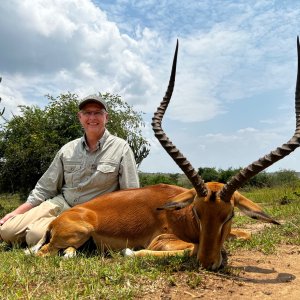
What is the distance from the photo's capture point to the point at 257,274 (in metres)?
4.61

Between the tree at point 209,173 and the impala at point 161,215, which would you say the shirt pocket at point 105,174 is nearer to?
the impala at point 161,215

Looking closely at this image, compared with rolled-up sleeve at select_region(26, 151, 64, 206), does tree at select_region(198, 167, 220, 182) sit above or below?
above

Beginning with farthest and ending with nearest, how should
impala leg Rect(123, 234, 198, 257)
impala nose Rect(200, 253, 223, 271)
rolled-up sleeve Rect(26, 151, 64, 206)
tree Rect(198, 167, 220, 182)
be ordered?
tree Rect(198, 167, 220, 182)
rolled-up sleeve Rect(26, 151, 64, 206)
impala leg Rect(123, 234, 198, 257)
impala nose Rect(200, 253, 223, 271)

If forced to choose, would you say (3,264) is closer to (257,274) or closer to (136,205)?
(136,205)

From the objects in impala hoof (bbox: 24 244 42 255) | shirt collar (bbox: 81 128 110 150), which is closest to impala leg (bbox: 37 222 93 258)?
impala hoof (bbox: 24 244 42 255)

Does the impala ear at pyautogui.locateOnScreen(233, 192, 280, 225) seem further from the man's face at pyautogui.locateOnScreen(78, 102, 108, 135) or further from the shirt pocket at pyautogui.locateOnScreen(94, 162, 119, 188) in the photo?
the man's face at pyautogui.locateOnScreen(78, 102, 108, 135)

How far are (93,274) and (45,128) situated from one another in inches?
740

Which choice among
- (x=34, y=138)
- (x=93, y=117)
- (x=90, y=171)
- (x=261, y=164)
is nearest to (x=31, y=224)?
(x=90, y=171)

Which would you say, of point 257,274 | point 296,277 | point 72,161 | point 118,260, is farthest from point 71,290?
point 72,161

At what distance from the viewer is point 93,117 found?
7.19 m

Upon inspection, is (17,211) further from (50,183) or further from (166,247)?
(166,247)

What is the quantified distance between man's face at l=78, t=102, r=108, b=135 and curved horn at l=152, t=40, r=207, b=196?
6.28 ft

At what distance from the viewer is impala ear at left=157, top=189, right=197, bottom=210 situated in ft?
17.2

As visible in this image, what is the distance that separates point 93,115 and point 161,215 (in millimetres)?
2172
